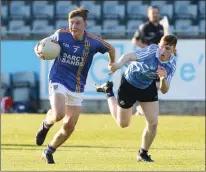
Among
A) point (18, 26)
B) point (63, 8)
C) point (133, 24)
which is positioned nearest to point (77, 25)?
point (133, 24)

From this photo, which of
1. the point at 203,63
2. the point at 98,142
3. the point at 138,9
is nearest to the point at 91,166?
the point at 98,142

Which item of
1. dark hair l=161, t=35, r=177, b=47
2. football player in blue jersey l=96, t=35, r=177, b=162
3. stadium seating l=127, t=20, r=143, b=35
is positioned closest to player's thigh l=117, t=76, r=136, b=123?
football player in blue jersey l=96, t=35, r=177, b=162

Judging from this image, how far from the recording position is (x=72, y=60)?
12.3 metres

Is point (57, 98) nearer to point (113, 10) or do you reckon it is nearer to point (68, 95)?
point (68, 95)

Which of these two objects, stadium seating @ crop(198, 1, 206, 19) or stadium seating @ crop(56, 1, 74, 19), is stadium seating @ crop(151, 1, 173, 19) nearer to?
stadium seating @ crop(198, 1, 206, 19)

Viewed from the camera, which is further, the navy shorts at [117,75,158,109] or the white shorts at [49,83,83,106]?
the navy shorts at [117,75,158,109]

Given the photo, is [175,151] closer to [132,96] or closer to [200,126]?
[132,96]

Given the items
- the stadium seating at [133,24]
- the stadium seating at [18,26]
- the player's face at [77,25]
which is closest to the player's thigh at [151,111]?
the player's face at [77,25]

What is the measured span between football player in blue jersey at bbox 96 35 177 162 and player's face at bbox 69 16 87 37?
2.13ft

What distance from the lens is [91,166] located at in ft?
38.6

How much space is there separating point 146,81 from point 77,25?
1486 mm

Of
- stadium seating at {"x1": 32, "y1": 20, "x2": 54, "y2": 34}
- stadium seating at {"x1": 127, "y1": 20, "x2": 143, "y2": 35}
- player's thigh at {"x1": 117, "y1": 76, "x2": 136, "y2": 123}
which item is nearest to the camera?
player's thigh at {"x1": 117, "y1": 76, "x2": 136, "y2": 123}

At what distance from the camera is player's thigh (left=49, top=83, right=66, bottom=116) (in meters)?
12.1

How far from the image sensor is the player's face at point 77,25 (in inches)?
481
